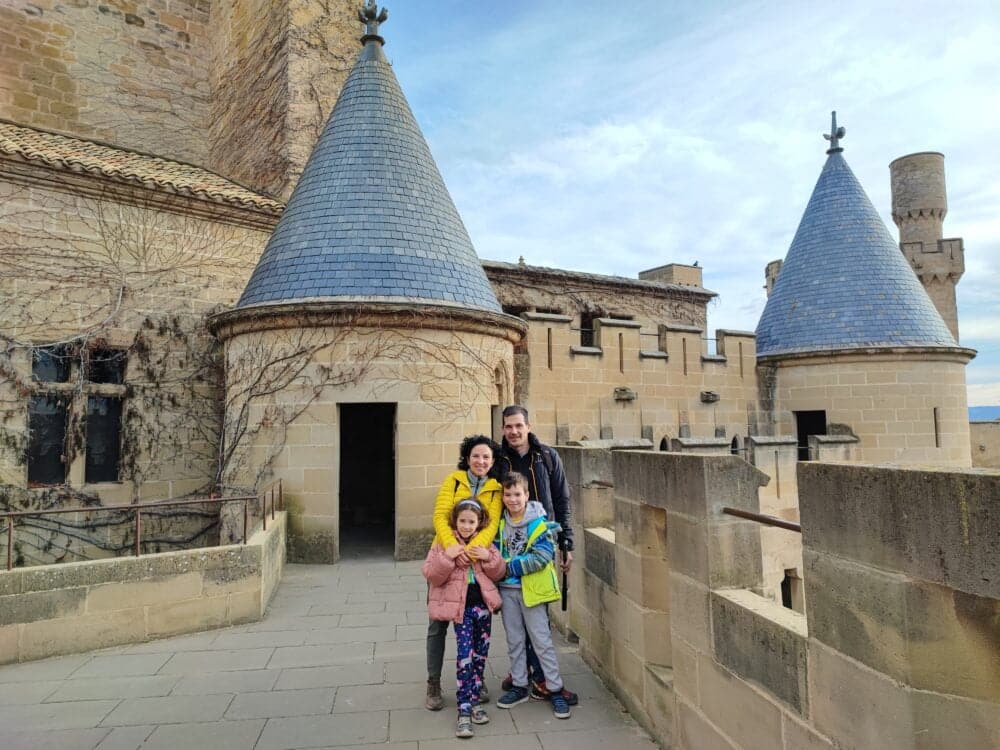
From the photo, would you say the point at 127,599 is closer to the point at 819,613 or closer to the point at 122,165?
the point at 819,613

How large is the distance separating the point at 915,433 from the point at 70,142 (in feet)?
54.1

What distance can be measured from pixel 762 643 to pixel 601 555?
6.05ft

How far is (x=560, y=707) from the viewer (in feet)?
12.3

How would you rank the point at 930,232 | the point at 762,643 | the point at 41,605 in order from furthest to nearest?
the point at 930,232
the point at 41,605
the point at 762,643

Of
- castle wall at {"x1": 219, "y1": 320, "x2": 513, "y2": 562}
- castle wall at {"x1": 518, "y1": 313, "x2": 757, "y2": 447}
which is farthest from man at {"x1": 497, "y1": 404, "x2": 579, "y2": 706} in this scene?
castle wall at {"x1": 518, "y1": 313, "x2": 757, "y2": 447}

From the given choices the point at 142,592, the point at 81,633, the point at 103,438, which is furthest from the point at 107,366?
the point at 81,633

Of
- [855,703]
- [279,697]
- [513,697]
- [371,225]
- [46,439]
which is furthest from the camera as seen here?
[46,439]

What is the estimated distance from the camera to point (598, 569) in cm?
450

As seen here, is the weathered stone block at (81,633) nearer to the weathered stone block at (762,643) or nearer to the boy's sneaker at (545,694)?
the boy's sneaker at (545,694)

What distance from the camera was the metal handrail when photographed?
2512mm

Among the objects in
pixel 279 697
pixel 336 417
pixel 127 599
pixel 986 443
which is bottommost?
pixel 279 697

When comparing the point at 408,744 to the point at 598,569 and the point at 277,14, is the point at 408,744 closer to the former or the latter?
the point at 598,569

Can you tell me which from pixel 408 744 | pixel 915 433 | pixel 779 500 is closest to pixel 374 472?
pixel 779 500

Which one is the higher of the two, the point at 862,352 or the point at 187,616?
the point at 862,352
